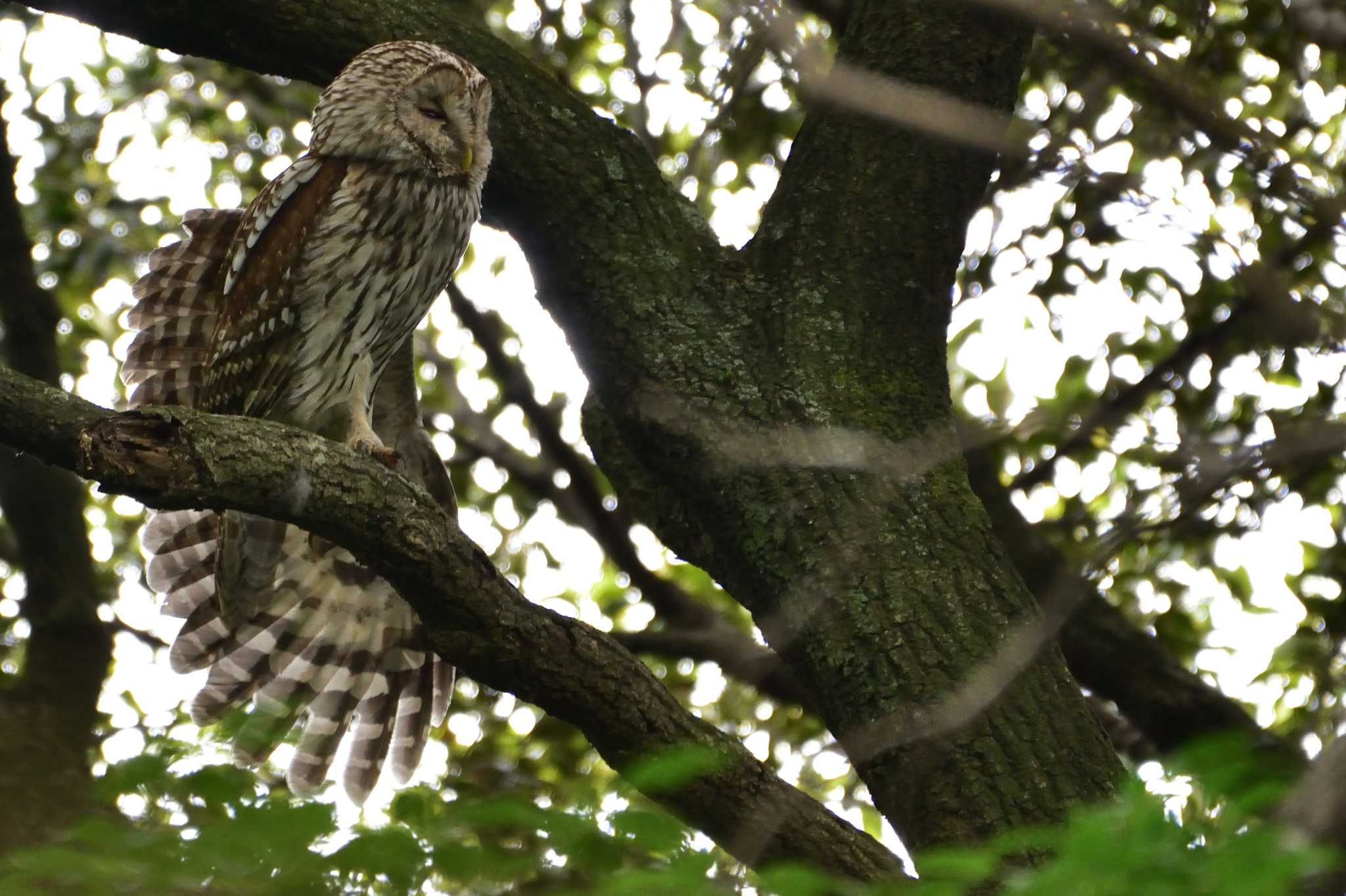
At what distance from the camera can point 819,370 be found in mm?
3348

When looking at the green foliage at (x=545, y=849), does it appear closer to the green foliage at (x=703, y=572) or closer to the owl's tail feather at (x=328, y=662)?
the green foliage at (x=703, y=572)

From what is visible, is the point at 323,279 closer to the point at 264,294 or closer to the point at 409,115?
the point at 264,294

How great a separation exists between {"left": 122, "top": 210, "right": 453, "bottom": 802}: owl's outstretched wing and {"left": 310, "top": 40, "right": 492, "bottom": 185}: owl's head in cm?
62

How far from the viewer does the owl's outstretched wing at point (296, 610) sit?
4512mm

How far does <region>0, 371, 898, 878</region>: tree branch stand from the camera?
2656mm

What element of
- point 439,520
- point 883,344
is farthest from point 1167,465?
point 439,520

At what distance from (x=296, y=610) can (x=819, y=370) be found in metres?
2.15

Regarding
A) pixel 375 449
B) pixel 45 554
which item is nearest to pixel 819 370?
pixel 375 449

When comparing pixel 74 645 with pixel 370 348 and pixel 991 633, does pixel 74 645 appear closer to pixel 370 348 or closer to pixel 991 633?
pixel 370 348

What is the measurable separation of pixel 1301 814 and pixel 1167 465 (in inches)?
80.3

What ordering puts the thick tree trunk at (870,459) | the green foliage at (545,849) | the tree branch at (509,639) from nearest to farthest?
the green foliage at (545,849) < the tree branch at (509,639) < the thick tree trunk at (870,459)

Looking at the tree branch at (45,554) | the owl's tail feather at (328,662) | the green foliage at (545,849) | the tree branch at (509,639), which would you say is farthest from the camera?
the owl's tail feather at (328,662)

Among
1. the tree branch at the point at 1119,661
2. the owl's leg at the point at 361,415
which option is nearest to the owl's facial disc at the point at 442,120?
the owl's leg at the point at 361,415

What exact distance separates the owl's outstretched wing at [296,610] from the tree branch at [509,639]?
64.7 inches
